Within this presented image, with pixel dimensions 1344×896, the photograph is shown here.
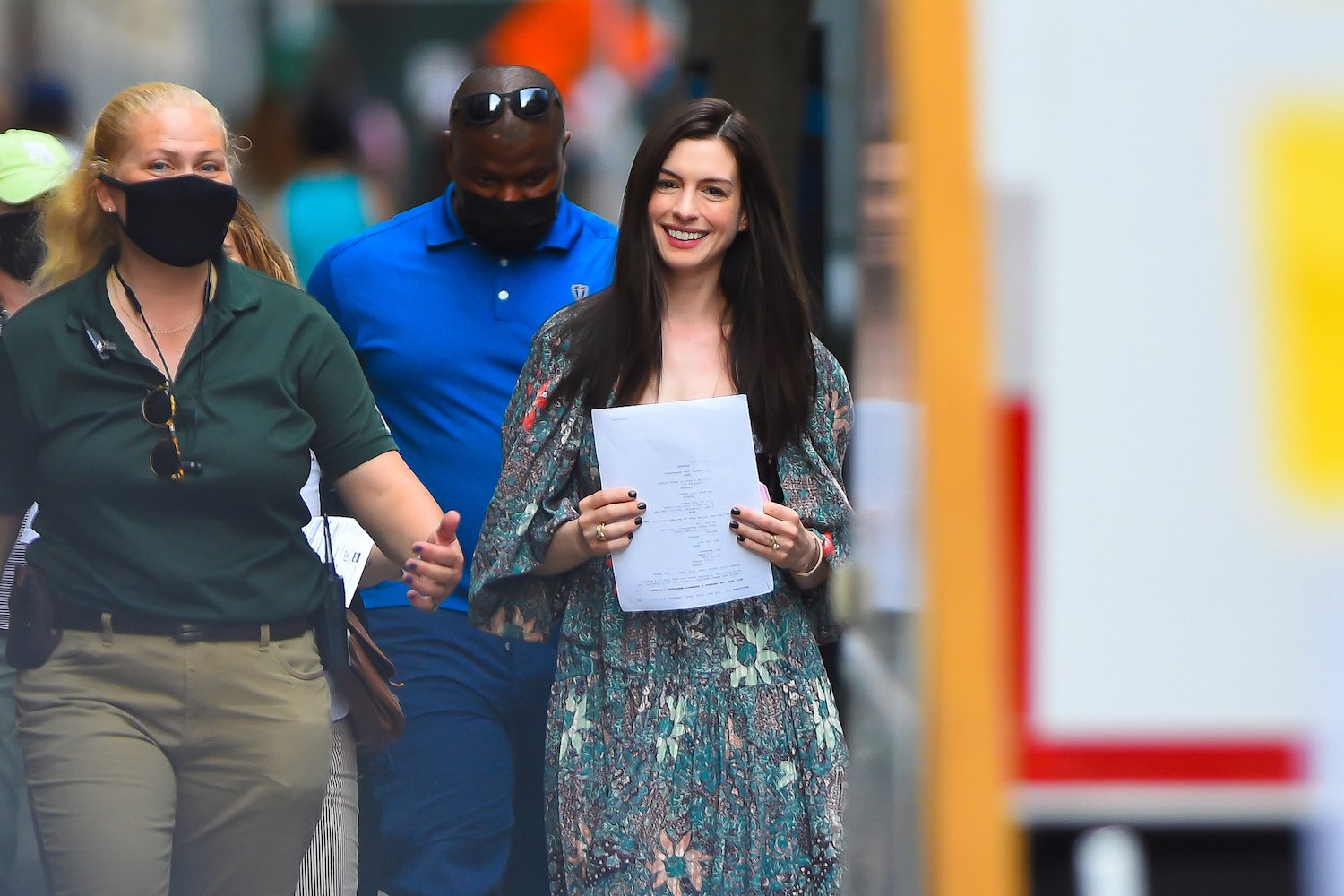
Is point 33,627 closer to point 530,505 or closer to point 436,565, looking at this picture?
point 436,565

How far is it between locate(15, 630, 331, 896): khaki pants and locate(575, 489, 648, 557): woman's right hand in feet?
1.95

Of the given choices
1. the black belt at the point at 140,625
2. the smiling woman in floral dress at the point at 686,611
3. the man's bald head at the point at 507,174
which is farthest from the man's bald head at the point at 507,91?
the black belt at the point at 140,625

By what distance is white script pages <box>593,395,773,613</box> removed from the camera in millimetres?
3535

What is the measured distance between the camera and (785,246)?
384cm

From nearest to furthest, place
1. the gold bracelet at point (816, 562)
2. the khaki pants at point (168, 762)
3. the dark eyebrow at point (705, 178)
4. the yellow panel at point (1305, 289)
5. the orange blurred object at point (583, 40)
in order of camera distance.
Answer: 1. the yellow panel at point (1305, 289)
2. the khaki pants at point (168, 762)
3. the gold bracelet at point (816, 562)
4. the dark eyebrow at point (705, 178)
5. the orange blurred object at point (583, 40)

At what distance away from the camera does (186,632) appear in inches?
134

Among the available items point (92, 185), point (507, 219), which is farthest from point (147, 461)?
point (507, 219)

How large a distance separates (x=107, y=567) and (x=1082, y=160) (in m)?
2.36

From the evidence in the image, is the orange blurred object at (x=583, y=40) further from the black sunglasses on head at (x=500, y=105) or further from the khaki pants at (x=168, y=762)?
the khaki pants at (x=168, y=762)

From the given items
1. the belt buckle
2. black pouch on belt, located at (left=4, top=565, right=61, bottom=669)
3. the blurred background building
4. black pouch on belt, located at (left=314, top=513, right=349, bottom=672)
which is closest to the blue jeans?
black pouch on belt, located at (left=314, top=513, right=349, bottom=672)

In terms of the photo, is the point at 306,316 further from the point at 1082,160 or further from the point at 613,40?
the point at 613,40

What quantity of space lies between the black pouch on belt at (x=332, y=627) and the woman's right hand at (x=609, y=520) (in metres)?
0.52

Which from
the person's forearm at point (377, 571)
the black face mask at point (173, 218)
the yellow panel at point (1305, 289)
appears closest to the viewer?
the yellow panel at point (1305, 289)

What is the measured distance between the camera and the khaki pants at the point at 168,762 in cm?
335
